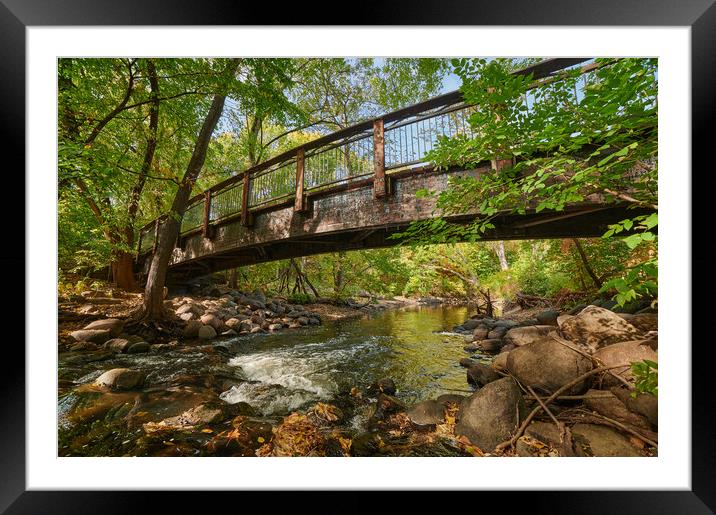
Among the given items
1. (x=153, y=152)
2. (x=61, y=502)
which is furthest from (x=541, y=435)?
(x=153, y=152)

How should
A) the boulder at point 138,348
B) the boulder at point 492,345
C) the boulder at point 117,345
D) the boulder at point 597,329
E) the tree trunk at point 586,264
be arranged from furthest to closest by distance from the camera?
1. the tree trunk at point 586,264
2. the boulder at point 492,345
3. the boulder at point 138,348
4. the boulder at point 117,345
5. the boulder at point 597,329

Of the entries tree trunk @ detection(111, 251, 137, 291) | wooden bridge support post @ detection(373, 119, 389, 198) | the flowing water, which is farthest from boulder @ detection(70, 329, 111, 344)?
wooden bridge support post @ detection(373, 119, 389, 198)

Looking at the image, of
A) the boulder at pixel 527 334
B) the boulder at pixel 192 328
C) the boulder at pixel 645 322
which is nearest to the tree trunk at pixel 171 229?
the boulder at pixel 192 328

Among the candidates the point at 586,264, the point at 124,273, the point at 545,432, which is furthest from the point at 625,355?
the point at 124,273

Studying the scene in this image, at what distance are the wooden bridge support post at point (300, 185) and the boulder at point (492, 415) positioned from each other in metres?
3.93

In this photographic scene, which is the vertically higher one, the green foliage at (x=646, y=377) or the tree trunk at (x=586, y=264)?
→ the tree trunk at (x=586, y=264)

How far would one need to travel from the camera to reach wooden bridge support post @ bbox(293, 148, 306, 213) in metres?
4.62

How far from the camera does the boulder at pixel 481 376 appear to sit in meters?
3.07

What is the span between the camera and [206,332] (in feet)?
20.0

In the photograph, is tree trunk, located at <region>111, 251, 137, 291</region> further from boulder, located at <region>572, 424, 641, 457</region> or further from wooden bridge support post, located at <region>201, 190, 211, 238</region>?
boulder, located at <region>572, 424, 641, 457</region>

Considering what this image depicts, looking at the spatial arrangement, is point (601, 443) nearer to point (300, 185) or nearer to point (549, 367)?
point (549, 367)

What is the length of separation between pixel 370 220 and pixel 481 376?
2724 mm

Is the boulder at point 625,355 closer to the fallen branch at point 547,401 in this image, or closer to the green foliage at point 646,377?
the fallen branch at point 547,401

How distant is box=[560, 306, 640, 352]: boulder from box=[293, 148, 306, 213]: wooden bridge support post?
4413 millimetres
